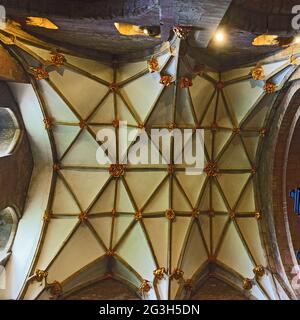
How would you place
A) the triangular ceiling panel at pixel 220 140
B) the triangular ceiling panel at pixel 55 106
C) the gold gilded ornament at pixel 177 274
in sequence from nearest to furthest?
the triangular ceiling panel at pixel 55 106 < the gold gilded ornament at pixel 177 274 < the triangular ceiling panel at pixel 220 140

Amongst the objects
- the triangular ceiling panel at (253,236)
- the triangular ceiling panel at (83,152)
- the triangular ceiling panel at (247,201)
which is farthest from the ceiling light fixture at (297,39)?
the triangular ceiling panel at (83,152)

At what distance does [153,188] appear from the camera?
11.6 metres

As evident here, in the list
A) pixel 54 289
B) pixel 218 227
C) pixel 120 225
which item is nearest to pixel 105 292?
pixel 54 289

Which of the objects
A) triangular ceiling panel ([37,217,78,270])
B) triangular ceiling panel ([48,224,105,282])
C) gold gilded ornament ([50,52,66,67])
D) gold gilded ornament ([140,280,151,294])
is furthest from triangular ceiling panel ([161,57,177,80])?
gold gilded ornament ([140,280,151,294])

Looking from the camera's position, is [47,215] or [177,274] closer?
[177,274]

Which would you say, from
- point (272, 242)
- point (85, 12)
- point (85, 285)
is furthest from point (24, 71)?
point (272, 242)

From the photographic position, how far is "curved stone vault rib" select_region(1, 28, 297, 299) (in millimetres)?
10445

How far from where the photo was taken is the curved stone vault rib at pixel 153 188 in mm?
10445

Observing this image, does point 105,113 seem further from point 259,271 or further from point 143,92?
point 259,271

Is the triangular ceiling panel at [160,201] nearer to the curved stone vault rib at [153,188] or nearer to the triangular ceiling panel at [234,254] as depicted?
the curved stone vault rib at [153,188]

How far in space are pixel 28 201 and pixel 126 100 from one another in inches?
177

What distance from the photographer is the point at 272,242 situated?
11164mm

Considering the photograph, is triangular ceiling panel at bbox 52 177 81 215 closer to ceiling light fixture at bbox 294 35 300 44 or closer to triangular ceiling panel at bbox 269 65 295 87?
triangular ceiling panel at bbox 269 65 295 87

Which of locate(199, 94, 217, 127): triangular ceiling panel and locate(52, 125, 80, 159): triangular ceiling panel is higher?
locate(199, 94, 217, 127): triangular ceiling panel
